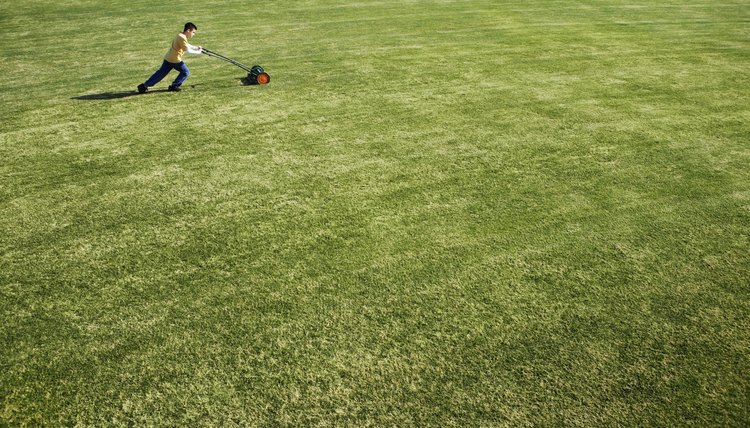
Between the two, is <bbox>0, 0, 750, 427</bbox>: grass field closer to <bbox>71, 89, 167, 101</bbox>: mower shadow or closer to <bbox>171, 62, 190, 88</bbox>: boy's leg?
<bbox>71, 89, 167, 101</bbox>: mower shadow

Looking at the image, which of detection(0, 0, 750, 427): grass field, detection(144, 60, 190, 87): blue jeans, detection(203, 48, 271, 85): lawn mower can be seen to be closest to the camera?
detection(0, 0, 750, 427): grass field

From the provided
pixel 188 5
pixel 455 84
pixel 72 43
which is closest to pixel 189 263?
pixel 455 84

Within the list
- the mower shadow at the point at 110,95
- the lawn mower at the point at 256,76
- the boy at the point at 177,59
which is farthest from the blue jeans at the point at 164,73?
the lawn mower at the point at 256,76

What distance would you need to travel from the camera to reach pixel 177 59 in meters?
8.29

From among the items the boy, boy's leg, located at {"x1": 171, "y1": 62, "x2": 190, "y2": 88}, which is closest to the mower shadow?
the boy

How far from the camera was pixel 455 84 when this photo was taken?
29.1ft

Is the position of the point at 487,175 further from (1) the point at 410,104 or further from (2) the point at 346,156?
(1) the point at 410,104

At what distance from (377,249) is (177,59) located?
5698 millimetres

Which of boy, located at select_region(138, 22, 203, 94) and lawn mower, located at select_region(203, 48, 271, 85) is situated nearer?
boy, located at select_region(138, 22, 203, 94)

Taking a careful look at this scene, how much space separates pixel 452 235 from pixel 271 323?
1877 millimetres

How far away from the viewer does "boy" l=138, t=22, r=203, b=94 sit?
8156 millimetres

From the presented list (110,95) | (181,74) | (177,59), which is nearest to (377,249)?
(177,59)

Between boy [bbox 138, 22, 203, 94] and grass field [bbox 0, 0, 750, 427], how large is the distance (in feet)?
0.82

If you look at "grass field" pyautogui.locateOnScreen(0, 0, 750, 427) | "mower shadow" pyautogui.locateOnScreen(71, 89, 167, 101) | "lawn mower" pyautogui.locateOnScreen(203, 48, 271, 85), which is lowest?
"grass field" pyautogui.locateOnScreen(0, 0, 750, 427)
